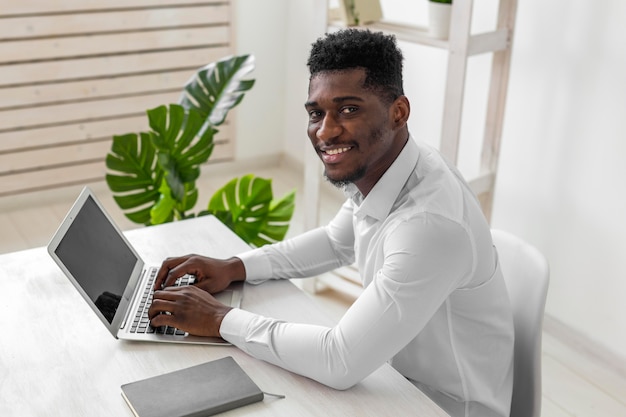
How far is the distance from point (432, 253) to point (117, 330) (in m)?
0.62

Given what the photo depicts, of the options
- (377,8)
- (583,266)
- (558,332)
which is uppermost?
(377,8)

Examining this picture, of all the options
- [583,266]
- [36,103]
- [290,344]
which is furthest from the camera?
[36,103]

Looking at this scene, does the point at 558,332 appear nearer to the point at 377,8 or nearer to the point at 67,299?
the point at 377,8

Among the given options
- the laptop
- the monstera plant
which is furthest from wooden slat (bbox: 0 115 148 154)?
the laptop

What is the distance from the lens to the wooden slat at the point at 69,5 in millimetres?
3574

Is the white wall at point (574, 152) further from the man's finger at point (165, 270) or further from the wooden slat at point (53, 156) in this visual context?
the wooden slat at point (53, 156)

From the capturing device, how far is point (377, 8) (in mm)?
2836

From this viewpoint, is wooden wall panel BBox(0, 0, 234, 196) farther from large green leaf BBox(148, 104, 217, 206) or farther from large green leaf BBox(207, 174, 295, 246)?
large green leaf BBox(207, 174, 295, 246)

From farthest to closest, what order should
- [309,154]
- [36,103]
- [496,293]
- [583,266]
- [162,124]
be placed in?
[36,103] < [309,154] < [583,266] < [162,124] < [496,293]

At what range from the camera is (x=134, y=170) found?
103 inches

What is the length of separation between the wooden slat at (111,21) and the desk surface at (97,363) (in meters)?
2.19

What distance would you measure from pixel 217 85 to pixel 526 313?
59.8 inches

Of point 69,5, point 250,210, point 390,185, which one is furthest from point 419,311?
point 69,5

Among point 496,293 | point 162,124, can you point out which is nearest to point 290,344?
point 496,293
